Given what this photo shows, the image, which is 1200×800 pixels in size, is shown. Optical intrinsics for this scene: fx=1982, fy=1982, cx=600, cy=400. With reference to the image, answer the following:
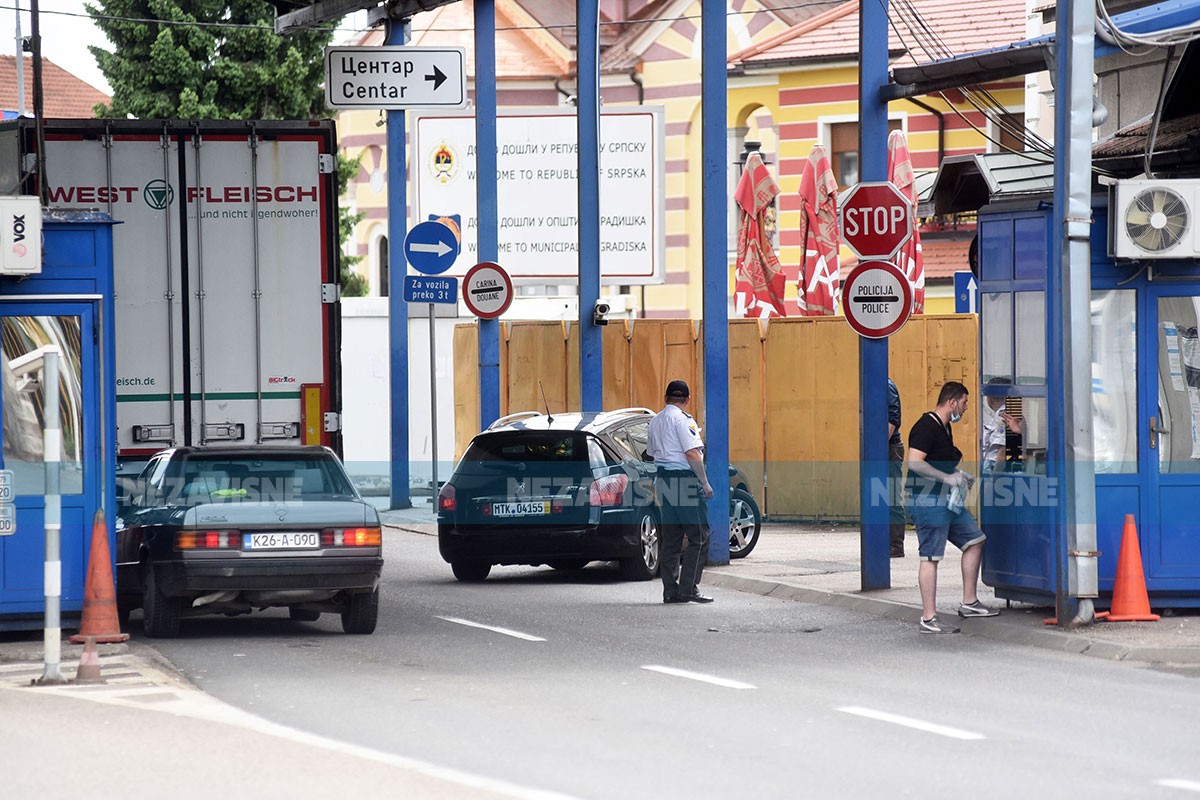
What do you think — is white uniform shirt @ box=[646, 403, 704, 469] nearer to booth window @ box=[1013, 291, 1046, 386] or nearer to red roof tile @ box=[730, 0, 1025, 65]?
booth window @ box=[1013, 291, 1046, 386]

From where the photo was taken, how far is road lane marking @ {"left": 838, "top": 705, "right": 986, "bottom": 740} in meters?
9.66

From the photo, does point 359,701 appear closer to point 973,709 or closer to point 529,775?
point 529,775

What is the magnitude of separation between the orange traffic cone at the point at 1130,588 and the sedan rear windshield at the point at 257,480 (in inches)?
210

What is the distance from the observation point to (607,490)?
17516 millimetres

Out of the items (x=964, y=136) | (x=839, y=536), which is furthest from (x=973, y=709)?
(x=964, y=136)

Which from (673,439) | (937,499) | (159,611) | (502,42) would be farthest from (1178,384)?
(502,42)

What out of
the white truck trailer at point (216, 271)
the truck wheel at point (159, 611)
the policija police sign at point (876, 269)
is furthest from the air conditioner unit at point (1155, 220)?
the truck wheel at point (159, 611)

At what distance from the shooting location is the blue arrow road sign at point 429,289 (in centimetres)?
2439

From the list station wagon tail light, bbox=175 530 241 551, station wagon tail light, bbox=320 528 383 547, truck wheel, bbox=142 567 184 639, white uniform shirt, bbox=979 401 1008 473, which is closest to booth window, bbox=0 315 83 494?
station wagon tail light, bbox=175 530 241 551

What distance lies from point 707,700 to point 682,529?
5300 millimetres

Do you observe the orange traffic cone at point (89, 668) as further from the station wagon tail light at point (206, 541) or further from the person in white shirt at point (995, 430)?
the person in white shirt at point (995, 430)

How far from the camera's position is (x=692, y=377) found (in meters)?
25.1

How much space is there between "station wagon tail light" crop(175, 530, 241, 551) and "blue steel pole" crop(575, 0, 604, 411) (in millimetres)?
8585

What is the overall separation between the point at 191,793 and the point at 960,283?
665 inches
